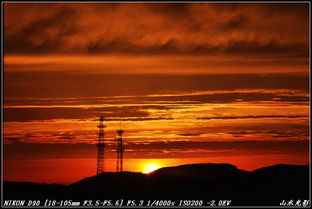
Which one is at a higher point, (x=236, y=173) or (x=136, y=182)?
(x=236, y=173)

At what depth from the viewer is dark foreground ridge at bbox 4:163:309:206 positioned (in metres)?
136

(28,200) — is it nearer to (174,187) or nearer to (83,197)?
(83,197)

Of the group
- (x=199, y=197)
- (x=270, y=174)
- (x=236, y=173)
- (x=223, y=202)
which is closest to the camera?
(x=223, y=202)

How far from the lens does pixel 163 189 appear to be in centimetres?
14100

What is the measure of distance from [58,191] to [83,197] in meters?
7.22

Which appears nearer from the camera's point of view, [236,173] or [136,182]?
[136,182]

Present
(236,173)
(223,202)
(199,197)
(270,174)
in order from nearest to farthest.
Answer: (223,202) → (199,197) → (270,174) → (236,173)

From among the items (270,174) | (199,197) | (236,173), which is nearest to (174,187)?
(199,197)

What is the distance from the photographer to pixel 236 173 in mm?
193250

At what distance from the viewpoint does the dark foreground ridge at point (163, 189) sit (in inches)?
5354

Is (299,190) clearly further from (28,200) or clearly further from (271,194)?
(28,200)

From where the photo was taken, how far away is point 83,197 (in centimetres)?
13488

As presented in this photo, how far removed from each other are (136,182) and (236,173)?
5753cm

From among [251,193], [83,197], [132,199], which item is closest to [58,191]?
[83,197]
